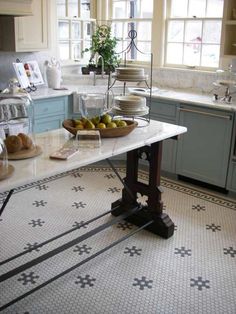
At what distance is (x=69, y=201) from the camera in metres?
3.60

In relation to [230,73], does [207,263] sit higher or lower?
lower

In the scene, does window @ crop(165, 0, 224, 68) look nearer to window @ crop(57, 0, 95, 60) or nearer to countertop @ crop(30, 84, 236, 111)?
countertop @ crop(30, 84, 236, 111)

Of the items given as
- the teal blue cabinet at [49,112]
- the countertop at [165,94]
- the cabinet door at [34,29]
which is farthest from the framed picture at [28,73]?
the teal blue cabinet at [49,112]

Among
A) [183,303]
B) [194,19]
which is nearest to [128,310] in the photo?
[183,303]

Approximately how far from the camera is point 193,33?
451 cm

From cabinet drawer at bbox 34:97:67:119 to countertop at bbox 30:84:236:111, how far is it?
6cm

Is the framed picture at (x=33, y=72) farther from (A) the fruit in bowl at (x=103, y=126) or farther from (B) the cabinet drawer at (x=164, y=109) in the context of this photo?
(A) the fruit in bowl at (x=103, y=126)

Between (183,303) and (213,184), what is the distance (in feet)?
5.79

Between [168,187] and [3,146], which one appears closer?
[3,146]

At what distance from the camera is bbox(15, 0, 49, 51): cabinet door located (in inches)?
154

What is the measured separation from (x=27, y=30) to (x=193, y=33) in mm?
1876

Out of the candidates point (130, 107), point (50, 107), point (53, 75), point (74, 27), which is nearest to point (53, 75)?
point (53, 75)

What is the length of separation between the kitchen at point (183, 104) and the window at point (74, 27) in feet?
0.44

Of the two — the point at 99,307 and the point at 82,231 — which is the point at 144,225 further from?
the point at 99,307
